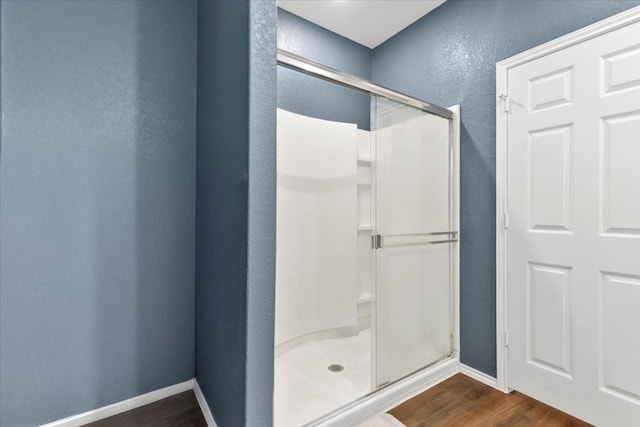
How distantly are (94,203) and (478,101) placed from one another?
233 cm

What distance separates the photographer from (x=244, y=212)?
1140 mm

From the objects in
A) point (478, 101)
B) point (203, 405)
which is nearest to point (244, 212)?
point (203, 405)

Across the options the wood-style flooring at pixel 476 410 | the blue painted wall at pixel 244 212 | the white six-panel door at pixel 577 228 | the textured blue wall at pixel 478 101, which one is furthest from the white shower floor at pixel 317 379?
the white six-panel door at pixel 577 228

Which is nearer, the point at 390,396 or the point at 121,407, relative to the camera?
the point at 121,407

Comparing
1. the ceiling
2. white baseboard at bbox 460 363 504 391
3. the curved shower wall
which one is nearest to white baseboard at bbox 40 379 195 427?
the curved shower wall

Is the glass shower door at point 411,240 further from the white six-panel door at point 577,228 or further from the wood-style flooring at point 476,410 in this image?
the white six-panel door at point 577,228

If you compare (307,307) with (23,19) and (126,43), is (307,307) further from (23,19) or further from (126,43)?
(23,19)

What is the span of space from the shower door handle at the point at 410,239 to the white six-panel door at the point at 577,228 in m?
0.37

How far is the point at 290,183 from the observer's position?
240cm

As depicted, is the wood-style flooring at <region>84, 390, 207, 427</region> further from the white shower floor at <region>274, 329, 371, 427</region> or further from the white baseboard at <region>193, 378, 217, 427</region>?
the white shower floor at <region>274, 329, 371, 427</region>

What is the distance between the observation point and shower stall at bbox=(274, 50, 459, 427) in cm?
178

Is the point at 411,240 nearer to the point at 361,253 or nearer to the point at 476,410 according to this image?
the point at 361,253

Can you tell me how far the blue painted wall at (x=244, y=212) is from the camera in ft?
3.69

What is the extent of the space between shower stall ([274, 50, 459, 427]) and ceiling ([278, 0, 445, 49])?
790mm
